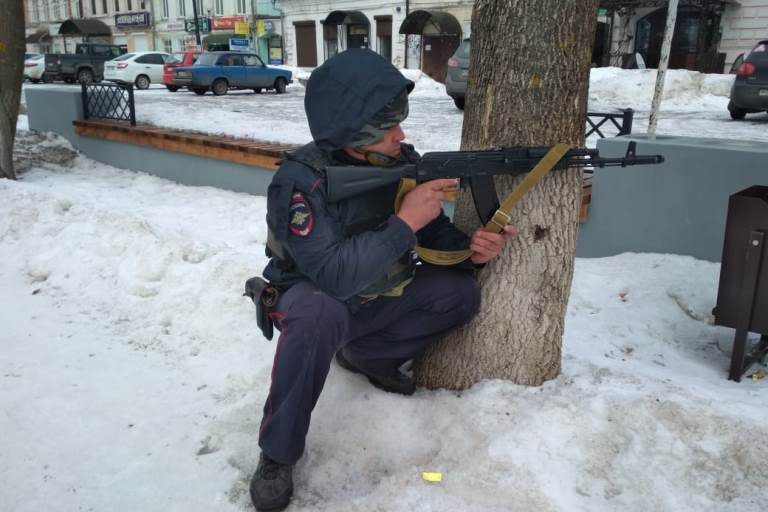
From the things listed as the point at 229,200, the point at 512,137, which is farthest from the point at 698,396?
the point at 229,200

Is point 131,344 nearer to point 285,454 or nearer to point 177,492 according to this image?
point 177,492

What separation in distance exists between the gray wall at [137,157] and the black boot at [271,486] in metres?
4.22

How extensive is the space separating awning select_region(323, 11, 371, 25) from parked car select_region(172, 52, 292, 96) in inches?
413

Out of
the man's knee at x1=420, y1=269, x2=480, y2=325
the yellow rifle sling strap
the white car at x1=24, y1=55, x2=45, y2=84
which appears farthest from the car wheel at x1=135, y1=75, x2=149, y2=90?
the yellow rifle sling strap

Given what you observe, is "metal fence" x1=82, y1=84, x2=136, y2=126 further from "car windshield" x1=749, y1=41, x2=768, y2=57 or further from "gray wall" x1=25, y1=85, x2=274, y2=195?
"car windshield" x1=749, y1=41, x2=768, y2=57

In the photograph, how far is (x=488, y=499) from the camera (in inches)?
77.2

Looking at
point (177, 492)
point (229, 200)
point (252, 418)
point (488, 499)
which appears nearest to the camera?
point (488, 499)

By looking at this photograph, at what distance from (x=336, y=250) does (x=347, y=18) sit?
31098mm

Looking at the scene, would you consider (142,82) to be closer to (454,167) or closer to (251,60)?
(251,60)

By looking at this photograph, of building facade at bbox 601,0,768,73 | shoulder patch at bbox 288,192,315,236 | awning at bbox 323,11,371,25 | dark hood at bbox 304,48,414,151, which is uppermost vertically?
awning at bbox 323,11,371,25

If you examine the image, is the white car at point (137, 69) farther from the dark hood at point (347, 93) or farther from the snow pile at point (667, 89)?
the dark hood at point (347, 93)

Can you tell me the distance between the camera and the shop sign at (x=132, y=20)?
140 ft

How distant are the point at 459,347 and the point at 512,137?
0.82 metres

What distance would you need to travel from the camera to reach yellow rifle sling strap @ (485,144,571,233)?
2.21 meters
